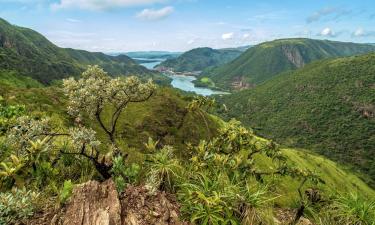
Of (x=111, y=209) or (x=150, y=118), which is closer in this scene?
(x=111, y=209)

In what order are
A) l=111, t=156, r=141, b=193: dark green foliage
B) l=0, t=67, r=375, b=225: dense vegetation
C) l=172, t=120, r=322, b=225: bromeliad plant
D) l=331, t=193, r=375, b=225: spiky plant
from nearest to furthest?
l=0, t=67, r=375, b=225: dense vegetation, l=172, t=120, r=322, b=225: bromeliad plant, l=111, t=156, r=141, b=193: dark green foliage, l=331, t=193, r=375, b=225: spiky plant

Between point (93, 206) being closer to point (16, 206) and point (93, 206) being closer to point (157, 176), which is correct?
point (16, 206)

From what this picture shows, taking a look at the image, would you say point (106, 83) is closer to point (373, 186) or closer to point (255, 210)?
point (255, 210)

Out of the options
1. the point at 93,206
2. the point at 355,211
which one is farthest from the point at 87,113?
the point at 355,211

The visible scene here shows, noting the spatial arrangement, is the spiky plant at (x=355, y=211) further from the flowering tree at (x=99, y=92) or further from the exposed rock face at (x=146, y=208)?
the flowering tree at (x=99, y=92)

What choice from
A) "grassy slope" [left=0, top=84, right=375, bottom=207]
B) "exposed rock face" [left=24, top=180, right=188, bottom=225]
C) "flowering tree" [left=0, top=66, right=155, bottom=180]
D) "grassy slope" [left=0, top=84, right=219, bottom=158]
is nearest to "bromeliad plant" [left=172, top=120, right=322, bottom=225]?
"exposed rock face" [left=24, top=180, right=188, bottom=225]

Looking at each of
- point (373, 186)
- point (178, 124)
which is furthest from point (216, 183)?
point (373, 186)

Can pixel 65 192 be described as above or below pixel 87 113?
above

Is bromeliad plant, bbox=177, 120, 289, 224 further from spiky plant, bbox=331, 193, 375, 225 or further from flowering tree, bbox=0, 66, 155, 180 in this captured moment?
flowering tree, bbox=0, 66, 155, 180

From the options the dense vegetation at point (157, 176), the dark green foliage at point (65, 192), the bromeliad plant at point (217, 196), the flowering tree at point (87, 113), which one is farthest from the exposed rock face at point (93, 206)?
the bromeliad plant at point (217, 196)
